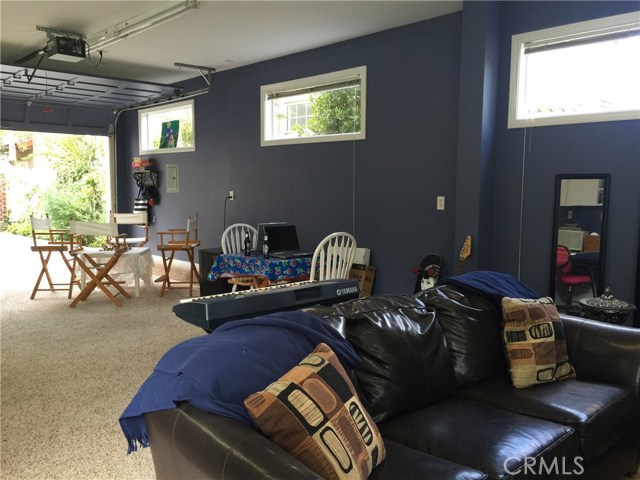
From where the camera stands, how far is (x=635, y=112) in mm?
3562

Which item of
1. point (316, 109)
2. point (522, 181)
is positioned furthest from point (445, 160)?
point (316, 109)

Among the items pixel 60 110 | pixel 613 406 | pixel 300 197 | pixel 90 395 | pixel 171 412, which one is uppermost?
pixel 60 110

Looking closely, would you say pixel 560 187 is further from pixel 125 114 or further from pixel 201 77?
pixel 125 114

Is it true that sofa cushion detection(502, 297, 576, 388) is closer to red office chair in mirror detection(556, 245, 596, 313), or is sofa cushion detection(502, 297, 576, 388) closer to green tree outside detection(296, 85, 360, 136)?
red office chair in mirror detection(556, 245, 596, 313)

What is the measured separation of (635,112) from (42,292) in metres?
6.54

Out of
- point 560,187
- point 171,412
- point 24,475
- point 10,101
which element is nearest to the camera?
point 171,412

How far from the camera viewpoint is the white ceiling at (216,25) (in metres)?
4.32

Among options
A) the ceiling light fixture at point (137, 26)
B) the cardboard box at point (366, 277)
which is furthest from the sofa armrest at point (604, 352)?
the ceiling light fixture at point (137, 26)

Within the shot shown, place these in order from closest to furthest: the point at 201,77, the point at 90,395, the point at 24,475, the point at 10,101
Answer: the point at 24,475
the point at 90,395
the point at 201,77
the point at 10,101

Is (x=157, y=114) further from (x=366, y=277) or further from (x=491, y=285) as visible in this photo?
(x=491, y=285)

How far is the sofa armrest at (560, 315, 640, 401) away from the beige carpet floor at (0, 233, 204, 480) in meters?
2.19

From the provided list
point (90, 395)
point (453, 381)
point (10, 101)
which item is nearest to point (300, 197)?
point (90, 395)

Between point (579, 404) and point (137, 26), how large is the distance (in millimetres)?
4672

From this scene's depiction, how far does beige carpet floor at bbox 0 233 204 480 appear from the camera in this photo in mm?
2447
